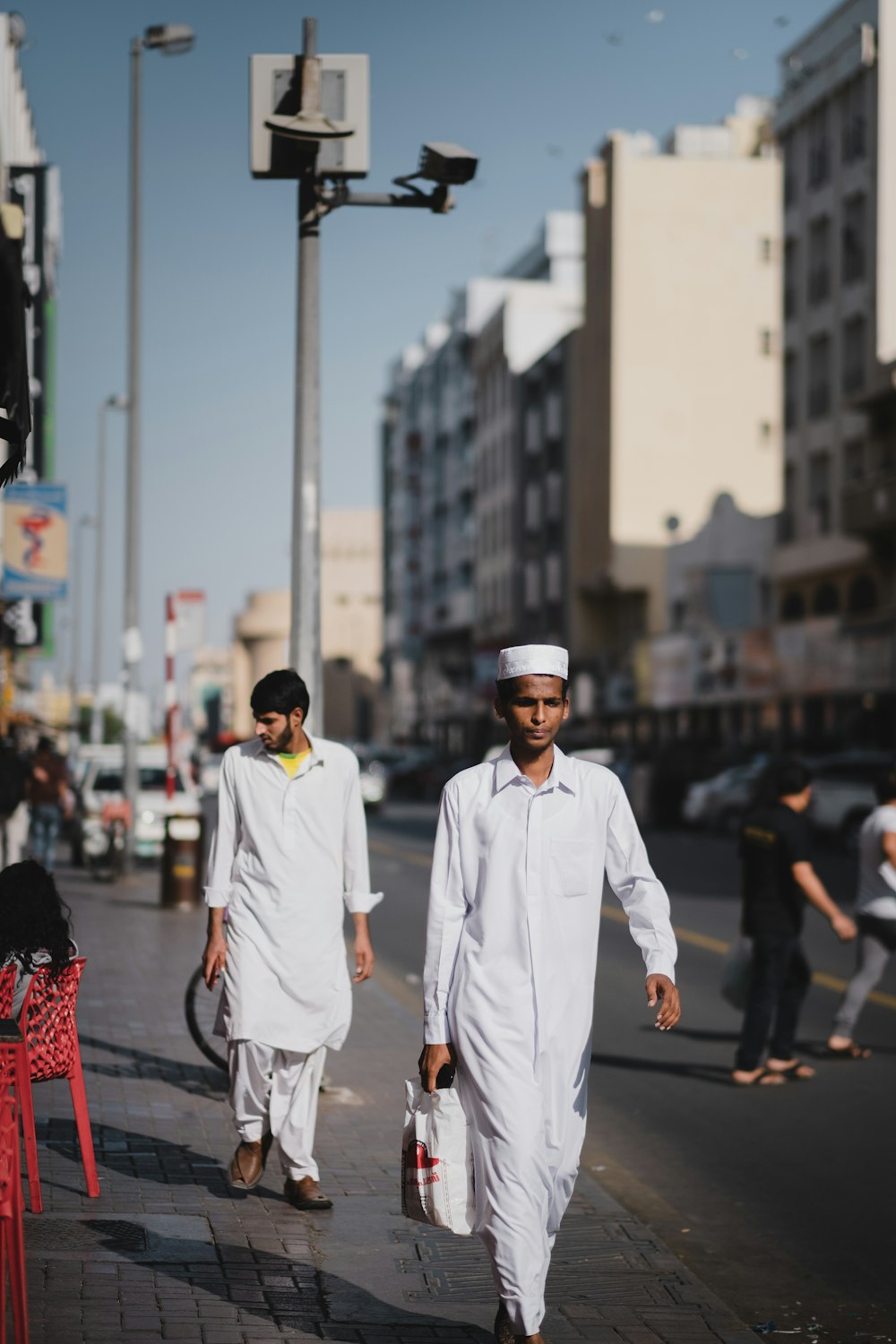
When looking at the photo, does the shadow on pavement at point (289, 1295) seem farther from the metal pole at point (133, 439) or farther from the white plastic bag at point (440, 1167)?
the metal pole at point (133, 439)

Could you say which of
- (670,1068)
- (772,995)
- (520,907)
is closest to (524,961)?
(520,907)

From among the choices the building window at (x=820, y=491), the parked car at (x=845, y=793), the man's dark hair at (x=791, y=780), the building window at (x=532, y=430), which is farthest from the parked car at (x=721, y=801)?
the building window at (x=532, y=430)

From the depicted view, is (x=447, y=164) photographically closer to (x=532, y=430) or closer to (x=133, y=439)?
(x=133, y=439)

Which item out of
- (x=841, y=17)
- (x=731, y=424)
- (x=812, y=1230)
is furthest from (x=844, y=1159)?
(x=731, y=424)

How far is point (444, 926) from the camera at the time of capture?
16.7 feet

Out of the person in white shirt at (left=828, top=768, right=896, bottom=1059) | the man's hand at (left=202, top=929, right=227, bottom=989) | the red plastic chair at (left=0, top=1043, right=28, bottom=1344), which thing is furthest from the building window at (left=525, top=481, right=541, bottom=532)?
the red plastic chair at (left=0, top=1043, right=28, bottom=1344)

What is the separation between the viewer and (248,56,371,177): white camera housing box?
10.3 metres

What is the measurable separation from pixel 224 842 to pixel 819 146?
1895 inches

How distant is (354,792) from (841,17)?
47.3 m

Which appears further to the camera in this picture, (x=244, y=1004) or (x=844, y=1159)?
(x=844, y=1159)

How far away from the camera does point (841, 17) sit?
165 ft

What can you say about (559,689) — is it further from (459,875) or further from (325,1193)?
(325,1193)

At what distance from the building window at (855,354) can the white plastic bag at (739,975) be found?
4032 cm

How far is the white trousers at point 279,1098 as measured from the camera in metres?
6.90
